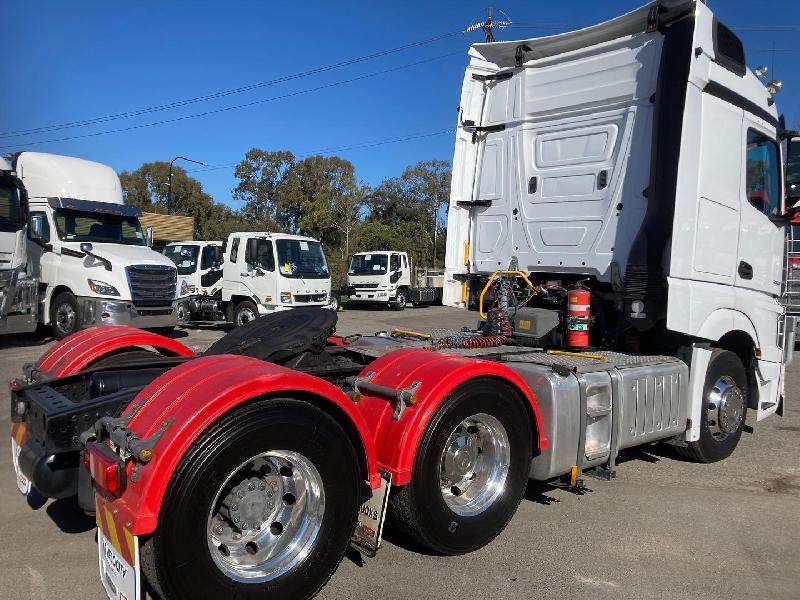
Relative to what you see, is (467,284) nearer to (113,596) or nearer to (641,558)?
(641,558)

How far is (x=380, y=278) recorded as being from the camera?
23531 millimetres

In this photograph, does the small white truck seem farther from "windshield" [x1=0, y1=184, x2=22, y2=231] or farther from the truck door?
the truck door

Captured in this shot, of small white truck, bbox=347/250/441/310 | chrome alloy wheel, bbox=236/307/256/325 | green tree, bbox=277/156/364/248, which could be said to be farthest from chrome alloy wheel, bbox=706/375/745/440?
green tree, bbox=277/156/364/248

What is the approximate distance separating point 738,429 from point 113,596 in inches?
209

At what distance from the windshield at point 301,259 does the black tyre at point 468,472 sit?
1146 cm

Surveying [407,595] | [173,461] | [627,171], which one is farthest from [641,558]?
[627,171]

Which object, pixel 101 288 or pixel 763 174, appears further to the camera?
pixel 101 288

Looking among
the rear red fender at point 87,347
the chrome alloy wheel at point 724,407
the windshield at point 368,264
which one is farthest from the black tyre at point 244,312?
the chrome alloy wheel at point 724,407

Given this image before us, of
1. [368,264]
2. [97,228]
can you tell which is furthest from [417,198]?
[97,228]

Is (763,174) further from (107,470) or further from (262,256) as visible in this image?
(262,256)

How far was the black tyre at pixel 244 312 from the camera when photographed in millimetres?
14651

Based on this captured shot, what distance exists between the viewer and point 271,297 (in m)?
14.3

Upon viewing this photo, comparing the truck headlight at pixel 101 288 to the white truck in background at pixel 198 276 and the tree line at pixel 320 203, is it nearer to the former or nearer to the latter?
the white truck in background at pixel 198 276

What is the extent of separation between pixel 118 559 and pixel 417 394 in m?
1.62
